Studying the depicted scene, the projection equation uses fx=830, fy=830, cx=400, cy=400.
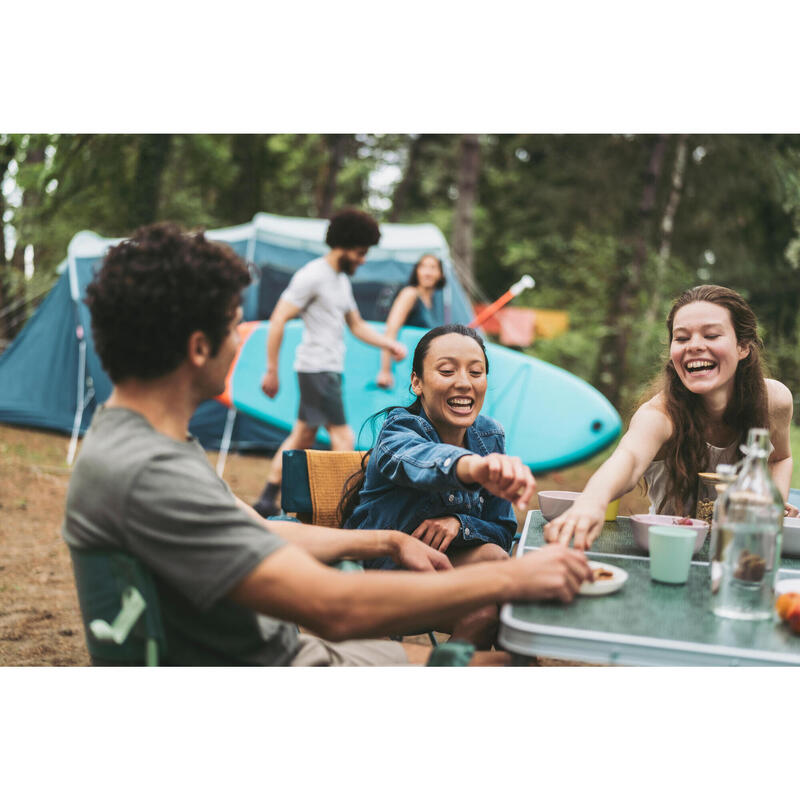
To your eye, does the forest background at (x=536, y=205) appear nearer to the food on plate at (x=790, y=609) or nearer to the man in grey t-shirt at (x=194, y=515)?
the food on plate at (x=790, y=609)

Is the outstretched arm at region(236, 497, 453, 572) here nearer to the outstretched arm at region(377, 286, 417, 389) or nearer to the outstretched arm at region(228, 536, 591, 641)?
the outstretched arm at region(228, 536, 591, 641)

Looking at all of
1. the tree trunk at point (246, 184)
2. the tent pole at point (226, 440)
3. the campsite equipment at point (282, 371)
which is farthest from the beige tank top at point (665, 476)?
the tree trunk at point (246, 184)

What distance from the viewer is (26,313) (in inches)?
296

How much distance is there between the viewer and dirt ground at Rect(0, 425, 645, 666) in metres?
3.14

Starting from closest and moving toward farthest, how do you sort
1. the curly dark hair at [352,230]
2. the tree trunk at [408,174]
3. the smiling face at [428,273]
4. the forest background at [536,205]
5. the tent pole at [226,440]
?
the curly dark hair at [352,230] < the smiling face at [428,273] < the forest background at [536,205] < the tent pole at [226,440] < the tree trunk at [408,174]

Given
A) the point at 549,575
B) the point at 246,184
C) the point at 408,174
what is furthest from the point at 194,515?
the point at 408,174

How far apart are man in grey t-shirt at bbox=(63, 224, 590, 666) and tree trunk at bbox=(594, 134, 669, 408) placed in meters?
7.63

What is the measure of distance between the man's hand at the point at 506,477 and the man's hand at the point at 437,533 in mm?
420

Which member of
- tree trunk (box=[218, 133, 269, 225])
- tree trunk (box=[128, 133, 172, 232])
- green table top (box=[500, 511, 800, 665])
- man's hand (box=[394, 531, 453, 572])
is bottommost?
man's hand (box=[394, 531, 453, 572])

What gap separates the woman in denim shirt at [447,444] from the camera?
1.99 meters

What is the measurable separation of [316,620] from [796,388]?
13.4 ft

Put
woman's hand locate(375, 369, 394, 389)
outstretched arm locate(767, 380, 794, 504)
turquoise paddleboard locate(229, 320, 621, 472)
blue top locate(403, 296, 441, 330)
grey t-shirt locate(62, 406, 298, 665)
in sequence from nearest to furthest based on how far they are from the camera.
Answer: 1. grey t-shirt locate(62, 406, 298, 665)
2. outstretched arm locate(767, 380, 794, 504)
3. blue top locate(403, 296, 441, 330)
4. woman's hand locate(375, 369, 394, 389)
5. turquoise paddleboard locate(229, 320, 621, 472)

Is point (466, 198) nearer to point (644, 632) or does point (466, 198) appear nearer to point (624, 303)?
point (624, 303)

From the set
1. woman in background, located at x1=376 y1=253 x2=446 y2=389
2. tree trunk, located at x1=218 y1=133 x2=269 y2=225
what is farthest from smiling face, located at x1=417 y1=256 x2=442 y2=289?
tree trunk, located at x1=218 y1=133 x2=269 y2=225
